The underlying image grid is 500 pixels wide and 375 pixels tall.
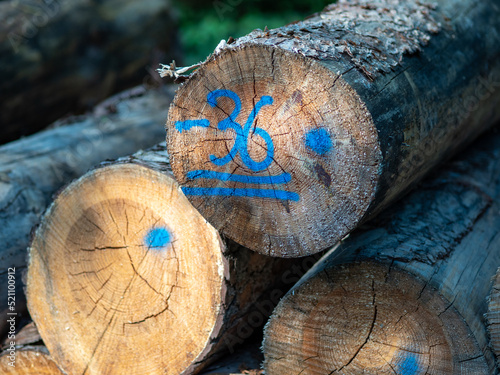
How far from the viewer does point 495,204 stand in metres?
2.34

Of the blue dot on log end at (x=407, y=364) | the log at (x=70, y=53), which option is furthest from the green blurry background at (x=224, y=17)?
the blue dot on log end at (x=407, y=364)

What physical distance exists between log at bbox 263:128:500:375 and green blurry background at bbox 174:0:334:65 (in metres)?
5.47

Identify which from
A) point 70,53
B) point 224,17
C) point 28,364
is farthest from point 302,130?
point 224,17

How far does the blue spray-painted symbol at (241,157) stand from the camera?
1606 mm

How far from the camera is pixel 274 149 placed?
160 cm

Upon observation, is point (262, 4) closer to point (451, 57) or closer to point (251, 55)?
point (451, 57)

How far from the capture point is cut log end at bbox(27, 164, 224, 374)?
1914 mm

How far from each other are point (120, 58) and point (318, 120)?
12.8 ft

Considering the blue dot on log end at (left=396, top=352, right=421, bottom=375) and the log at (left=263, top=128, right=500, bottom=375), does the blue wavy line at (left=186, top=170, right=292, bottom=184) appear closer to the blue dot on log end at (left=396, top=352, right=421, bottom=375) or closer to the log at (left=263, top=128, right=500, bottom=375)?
the log at (left=263, top=128, right=500, bottom=375)

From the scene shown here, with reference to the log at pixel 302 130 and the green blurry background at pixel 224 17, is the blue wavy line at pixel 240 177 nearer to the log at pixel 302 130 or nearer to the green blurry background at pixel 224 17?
the log at pixel 302 130

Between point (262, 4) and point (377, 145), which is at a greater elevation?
point (262, 4)

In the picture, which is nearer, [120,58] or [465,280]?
[465,280]

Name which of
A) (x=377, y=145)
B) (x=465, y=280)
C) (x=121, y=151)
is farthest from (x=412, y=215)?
(x=121, y=151)

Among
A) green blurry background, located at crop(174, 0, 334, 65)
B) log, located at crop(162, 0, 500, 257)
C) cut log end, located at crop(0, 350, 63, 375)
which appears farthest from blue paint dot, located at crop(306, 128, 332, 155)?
green blurry background, located at crop(174, 0, 334, 65)
